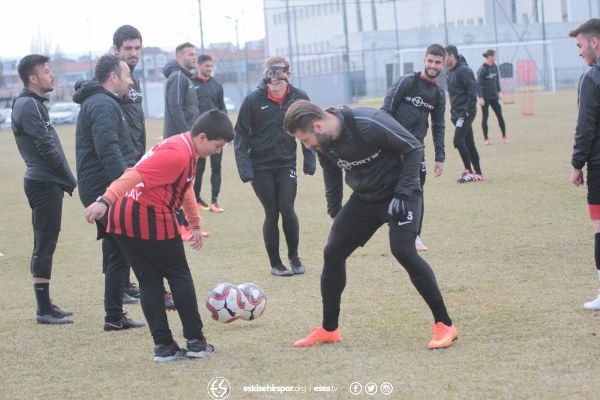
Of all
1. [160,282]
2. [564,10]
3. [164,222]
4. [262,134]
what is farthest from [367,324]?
[564,10]

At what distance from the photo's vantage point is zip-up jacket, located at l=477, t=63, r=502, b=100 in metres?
20.1

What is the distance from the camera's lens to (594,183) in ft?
20.9

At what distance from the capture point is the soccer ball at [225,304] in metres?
6.52

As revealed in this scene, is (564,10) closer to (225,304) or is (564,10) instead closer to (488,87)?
(488,87)

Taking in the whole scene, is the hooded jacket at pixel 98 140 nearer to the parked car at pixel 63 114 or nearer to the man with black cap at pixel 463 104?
the man with black cap at pixel 463 104

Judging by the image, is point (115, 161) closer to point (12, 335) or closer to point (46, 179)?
point (46, 179)

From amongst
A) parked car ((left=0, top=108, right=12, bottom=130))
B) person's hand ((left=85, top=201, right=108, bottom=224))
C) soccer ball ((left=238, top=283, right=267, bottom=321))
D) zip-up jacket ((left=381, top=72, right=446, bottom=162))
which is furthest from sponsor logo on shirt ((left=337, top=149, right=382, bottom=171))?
parked car ((left=0, top=108, right=12, bottom=130))

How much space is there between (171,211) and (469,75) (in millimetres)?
9587

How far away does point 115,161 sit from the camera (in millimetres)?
6688

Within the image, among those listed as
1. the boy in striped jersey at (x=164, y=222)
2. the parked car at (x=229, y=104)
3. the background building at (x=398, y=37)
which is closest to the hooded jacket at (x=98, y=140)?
the boy in striped jersey at (x=164, y=222)

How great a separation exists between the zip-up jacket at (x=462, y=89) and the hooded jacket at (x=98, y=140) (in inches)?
335

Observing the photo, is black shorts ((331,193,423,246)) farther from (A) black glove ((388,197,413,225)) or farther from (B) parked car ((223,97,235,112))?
(B) parked car ((223,97,235,112))

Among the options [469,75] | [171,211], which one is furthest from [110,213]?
[469,75]

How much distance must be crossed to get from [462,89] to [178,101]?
16.7ft
